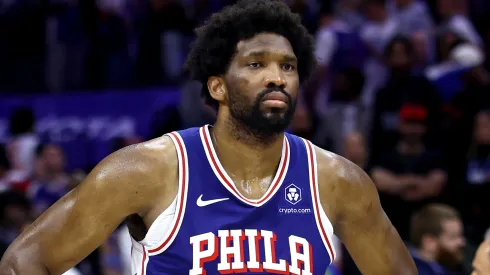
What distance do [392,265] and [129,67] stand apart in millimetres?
7509

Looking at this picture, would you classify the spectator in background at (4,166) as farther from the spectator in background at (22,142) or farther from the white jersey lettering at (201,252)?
the white jersey lettering at (201,252)

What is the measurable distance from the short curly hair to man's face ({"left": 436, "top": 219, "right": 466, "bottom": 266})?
2.64m

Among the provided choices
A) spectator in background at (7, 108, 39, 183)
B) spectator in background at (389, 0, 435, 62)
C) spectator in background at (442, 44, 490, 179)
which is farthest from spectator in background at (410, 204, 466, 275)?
spectator in background at (7, 108, 39, 183)

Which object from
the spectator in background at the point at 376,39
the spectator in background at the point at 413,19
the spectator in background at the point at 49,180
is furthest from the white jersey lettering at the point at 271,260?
the spectator in background at the point at 413,19

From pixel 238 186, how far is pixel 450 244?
2976 mm

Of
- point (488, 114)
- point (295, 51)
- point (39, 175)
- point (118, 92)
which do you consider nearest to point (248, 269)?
point (295, 51)

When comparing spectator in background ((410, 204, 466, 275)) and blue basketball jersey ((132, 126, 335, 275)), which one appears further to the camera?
spectator in background ((410, 204, 466, 275))

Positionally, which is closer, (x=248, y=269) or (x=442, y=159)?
(x=248, y=269)

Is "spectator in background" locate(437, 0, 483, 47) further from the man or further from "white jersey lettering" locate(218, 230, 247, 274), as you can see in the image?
"white jersey lettering" locate(218, 230, 247, 274)

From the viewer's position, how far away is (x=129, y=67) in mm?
Result: 11141

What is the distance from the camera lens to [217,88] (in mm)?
3963

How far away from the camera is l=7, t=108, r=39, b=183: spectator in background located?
401 inches

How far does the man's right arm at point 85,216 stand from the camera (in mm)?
3604

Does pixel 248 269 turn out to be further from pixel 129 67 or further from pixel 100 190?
pixel 129 67
